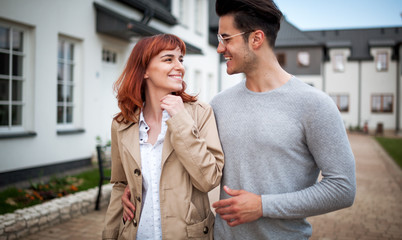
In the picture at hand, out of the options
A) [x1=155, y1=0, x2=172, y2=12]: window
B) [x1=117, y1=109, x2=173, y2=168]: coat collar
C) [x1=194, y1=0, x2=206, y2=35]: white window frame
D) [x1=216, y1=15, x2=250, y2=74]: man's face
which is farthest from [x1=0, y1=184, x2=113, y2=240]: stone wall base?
[x1=194, y1=0, x2=206, y2=35]: white window frame

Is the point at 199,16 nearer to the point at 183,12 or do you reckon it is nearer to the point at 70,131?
the point at 183,12

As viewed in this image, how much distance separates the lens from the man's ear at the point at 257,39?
6.29ft

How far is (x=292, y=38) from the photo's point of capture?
30.6 meters

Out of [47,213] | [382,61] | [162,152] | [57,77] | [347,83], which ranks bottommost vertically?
[47,213]

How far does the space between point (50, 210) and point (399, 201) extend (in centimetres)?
636

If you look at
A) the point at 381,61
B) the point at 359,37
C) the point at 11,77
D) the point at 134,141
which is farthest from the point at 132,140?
the point at 359,37

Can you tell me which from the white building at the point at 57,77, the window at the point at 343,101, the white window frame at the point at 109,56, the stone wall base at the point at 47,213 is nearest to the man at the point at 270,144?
the stone wall base at the point at 47,213

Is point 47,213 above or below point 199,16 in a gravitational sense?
below

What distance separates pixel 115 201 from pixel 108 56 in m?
8.02

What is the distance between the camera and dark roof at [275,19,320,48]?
30422 millimetres

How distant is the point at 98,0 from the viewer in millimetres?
8758

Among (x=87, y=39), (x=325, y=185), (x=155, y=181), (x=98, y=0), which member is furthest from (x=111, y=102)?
(x=325, y=185)

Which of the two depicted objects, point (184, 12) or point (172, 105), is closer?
point (172, 105)

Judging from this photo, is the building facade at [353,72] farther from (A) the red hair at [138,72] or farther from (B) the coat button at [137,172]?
(B) the coat button at [137,172]
